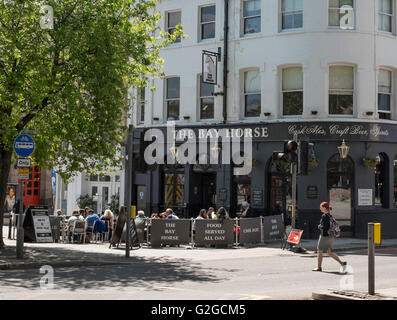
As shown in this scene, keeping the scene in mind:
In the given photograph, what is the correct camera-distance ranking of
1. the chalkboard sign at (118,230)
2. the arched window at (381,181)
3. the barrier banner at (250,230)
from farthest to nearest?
the arched window at (381,181) < the barrier banner at (250,230) < the chalkboard sign at (118,230)

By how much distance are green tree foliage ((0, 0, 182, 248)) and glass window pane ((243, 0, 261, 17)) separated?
908 cm

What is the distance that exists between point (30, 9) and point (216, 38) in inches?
485

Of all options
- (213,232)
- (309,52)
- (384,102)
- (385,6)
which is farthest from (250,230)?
(385,6)

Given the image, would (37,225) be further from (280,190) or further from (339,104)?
(339,104)

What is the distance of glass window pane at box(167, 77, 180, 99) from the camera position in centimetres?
2930

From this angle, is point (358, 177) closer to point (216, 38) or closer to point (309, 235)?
point (309, 235)

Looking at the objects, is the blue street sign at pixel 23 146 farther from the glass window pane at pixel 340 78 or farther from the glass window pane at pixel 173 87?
the glass window pane at pixel 340 78

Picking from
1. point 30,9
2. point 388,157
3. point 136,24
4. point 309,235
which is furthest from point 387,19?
point 30,9

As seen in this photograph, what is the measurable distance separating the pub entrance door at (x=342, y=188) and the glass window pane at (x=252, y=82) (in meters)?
4.72

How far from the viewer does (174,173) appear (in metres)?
29.1

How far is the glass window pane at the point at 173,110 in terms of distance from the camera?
29266 mm

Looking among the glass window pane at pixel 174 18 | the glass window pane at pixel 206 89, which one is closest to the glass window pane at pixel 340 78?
the glass window pane at pixel 206 89

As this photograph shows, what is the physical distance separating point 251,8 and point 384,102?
713 cm

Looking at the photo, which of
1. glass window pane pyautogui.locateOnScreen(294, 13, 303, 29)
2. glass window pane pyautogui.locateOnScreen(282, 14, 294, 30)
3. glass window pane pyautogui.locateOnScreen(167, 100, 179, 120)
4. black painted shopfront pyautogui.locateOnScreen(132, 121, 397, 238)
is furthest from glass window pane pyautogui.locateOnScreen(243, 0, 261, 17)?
glass window pane pyautogui.locateOnScreen(167, 100, 179, 120)
